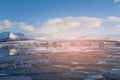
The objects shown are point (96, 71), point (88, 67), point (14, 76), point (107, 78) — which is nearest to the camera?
point (107, 78)

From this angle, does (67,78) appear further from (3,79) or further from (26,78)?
(3,79)

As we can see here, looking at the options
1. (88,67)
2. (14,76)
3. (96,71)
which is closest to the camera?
(14,76)

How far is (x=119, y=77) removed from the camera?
17.4m

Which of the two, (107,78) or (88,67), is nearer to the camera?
(107,78)

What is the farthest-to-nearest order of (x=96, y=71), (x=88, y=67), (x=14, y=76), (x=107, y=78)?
(x=88, y=67)
(x=96, y=71)
(x=14, y=76)
(x=107, y=78)

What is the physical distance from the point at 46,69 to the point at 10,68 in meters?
3.02

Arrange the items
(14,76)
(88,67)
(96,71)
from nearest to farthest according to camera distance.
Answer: (14,76) < (96,71) < (88,67)

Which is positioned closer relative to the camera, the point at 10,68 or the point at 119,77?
the point at 119,77

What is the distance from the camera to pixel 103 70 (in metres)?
20.4

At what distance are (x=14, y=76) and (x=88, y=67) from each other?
634cm


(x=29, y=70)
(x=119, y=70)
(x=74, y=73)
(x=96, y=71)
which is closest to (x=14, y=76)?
(x=29, y=70)

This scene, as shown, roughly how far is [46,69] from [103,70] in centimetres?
431

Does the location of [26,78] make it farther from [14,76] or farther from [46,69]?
[46,69]

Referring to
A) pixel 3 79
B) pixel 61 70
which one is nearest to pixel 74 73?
pixel 61 70
